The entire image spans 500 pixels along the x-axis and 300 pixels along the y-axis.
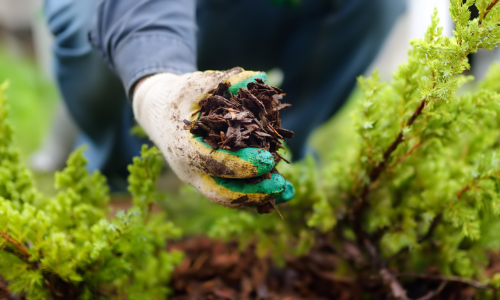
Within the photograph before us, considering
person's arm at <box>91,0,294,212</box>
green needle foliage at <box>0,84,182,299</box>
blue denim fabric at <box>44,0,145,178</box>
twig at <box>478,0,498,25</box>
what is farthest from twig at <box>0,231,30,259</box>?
twig at <box>478,0,498,25</box>

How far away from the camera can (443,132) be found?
3.42 feet

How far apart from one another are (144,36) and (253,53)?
118 centimetres

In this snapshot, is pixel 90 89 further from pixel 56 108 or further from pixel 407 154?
pixel 407 154

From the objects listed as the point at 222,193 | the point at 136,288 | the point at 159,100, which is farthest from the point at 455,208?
the point at 136,288

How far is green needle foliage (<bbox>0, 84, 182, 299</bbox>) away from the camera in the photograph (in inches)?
35.9

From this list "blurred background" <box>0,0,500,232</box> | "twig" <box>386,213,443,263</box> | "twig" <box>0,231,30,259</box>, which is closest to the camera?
"twig" <box>0,231,30,259</box>

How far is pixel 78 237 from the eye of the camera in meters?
1.01

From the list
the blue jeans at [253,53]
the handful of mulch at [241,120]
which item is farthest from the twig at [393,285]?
the blue jeans at [253,53]

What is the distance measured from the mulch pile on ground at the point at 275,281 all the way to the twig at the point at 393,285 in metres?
0.13

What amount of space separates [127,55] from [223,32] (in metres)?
1.04

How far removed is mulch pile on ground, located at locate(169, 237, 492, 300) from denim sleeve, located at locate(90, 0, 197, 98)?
32.0 inches

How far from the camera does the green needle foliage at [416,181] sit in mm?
844

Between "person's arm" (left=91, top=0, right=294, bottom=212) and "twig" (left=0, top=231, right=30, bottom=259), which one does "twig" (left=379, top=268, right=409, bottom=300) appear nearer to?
"person's arm" (left=91, top=0, right=294, bottom=212)

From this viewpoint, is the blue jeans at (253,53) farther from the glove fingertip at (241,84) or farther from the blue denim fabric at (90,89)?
the glove fingertip at (241,84)
